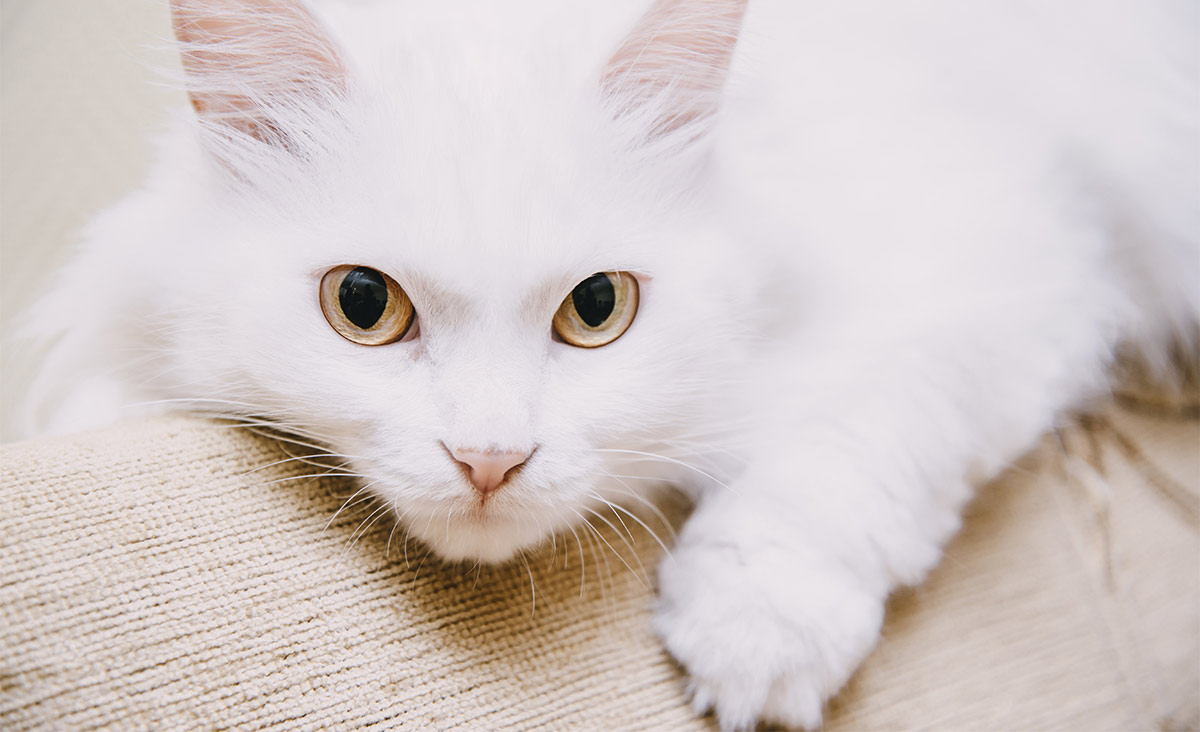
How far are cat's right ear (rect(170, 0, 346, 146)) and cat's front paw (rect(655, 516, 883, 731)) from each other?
0.75 metres

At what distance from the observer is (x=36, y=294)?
1.23m

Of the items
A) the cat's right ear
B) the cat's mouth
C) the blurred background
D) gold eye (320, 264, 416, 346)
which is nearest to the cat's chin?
the cat's mouth

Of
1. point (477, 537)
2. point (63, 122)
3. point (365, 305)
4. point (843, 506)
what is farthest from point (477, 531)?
point (63, 122)

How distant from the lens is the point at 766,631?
3.23 feet

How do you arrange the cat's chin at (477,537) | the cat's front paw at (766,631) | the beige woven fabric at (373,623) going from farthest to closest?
the cat's front paw at (766,631) < the cat's chin at (477,537) < the beige woven fabric at (373,623)

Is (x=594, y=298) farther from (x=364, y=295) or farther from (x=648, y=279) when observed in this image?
(x=364, y=295)

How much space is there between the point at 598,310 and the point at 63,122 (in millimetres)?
821

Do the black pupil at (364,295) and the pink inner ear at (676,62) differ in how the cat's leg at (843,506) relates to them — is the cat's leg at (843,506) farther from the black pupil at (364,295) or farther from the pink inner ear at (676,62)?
the black pupil at (364,295)

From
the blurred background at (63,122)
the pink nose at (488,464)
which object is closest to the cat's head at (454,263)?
the pink nose at (488,464)

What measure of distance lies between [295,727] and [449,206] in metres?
0.54

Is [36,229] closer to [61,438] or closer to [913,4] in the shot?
[61,438]

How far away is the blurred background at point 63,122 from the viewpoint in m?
1.04

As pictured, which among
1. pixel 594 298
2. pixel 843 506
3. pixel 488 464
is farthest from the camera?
pixel 843 506

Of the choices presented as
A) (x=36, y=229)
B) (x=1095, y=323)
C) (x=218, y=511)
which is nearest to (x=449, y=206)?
(x=218, y=511)
